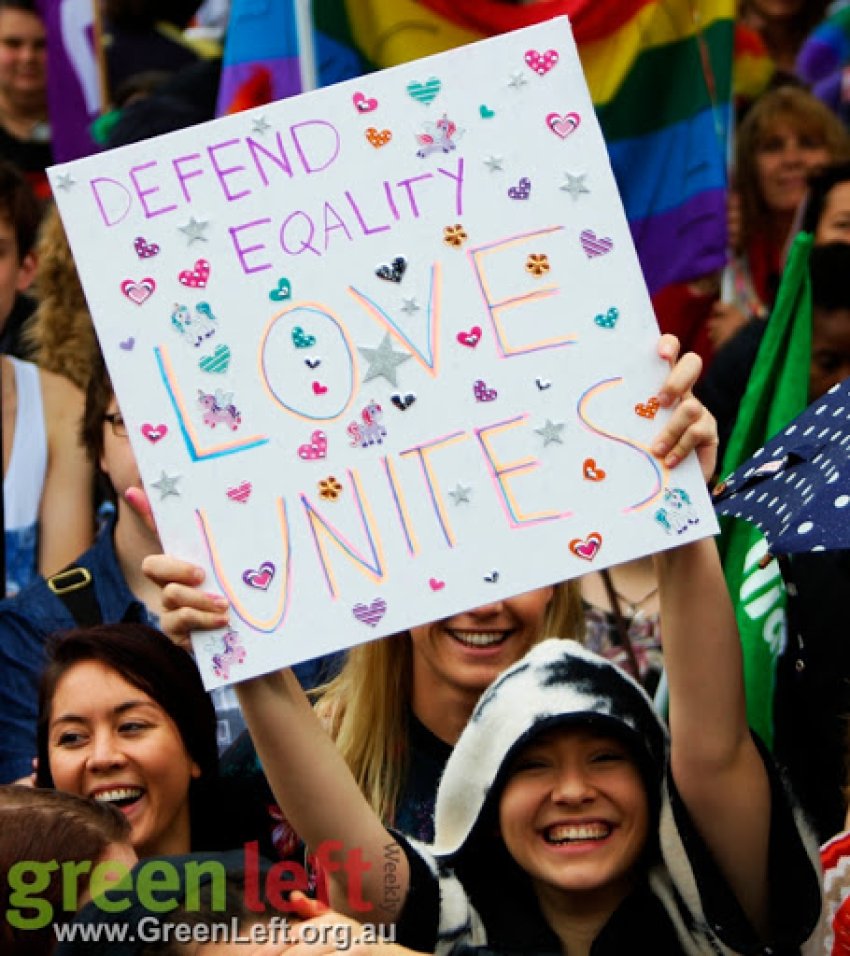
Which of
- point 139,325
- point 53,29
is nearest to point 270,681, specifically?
point 139,325

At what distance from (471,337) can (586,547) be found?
1.24 ft

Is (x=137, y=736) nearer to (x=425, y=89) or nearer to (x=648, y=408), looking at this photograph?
(x=648, y=408)

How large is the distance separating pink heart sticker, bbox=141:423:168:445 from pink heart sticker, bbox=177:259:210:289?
0.23m

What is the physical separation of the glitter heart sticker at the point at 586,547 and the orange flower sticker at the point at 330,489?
14.4 inches

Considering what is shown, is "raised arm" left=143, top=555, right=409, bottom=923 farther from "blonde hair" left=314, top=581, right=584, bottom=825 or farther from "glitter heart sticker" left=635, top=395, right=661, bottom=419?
"glitter heart sticker" left=635, top=395, right=661, bottom=419

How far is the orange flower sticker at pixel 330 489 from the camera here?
2.94 m

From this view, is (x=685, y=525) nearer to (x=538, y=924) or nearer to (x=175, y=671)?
(x=538, y=924)

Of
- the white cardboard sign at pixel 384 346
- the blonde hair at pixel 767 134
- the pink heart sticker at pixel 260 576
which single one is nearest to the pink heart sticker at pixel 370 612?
the white cardboard sign at pixel 384 346

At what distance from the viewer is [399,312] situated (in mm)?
3000

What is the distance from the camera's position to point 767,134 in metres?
6.04

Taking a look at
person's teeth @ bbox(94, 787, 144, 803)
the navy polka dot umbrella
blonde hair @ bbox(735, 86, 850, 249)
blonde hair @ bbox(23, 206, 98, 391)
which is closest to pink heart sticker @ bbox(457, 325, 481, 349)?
the navy polka dot umbrella

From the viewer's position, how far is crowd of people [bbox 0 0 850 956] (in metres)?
2.83

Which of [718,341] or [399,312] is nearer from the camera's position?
[399,312]

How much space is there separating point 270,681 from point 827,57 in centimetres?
466
